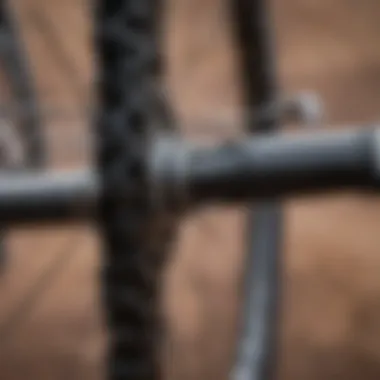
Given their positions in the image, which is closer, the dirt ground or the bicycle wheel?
the bicycle wheel

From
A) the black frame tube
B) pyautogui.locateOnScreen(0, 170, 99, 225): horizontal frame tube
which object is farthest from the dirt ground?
pyautogui.locateOnScreen(0, 170, 99, 225): horizontal frame tube

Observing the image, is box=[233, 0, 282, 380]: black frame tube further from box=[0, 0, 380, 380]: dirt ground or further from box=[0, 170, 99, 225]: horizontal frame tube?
box=[0, 170, 99, 225]: horizontal frame tube

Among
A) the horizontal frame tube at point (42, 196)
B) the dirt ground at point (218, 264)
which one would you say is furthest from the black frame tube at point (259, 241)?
the horizontal frame tube at point (42, 196)

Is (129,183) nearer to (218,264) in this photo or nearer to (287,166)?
(287,166)

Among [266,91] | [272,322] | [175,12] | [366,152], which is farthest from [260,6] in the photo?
[175,12]

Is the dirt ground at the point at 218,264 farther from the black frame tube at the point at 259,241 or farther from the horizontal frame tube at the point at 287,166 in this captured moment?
the horizontal frame tube at the point at 287,166

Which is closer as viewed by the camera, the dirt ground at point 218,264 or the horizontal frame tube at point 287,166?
the horizontal frame tube at point 287,166

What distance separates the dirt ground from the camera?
884 mm

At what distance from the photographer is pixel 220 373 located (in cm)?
86

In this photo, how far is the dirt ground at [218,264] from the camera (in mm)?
884

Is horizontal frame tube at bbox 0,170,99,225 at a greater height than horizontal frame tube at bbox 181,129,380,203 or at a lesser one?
lesser

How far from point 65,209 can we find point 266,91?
1.32 feet

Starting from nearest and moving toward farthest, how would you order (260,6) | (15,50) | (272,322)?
(260,6) → (272,322) → (15,50)

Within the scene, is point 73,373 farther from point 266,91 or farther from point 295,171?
point 295,171
